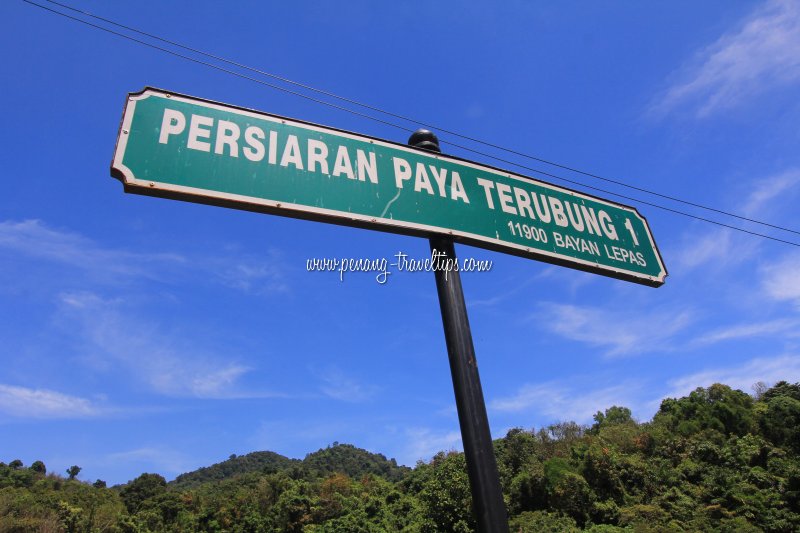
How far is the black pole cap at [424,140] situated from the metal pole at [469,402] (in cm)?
57

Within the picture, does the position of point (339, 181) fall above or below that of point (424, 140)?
below

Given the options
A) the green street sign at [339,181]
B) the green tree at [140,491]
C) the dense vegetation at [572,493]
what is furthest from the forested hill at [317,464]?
the green street sign at [339,181]

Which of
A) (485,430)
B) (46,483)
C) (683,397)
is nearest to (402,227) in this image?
(485,430)

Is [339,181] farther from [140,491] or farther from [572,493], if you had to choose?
[140,491]

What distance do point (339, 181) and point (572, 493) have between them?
3407 centimetres

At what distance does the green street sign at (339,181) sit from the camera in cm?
177

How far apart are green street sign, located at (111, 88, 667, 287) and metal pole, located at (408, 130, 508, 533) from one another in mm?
253

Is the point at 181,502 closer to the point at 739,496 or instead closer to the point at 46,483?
the point at 46,483

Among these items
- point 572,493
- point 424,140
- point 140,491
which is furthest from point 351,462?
point 424,140

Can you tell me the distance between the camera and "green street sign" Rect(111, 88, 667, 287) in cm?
177

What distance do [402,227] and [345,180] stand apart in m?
0.34

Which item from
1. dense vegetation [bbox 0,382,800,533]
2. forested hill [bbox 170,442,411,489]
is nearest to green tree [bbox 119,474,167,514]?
dense vegetation [bbox 0,382,800,533]

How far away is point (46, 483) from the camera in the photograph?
62.9m

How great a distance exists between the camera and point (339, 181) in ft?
6.56
